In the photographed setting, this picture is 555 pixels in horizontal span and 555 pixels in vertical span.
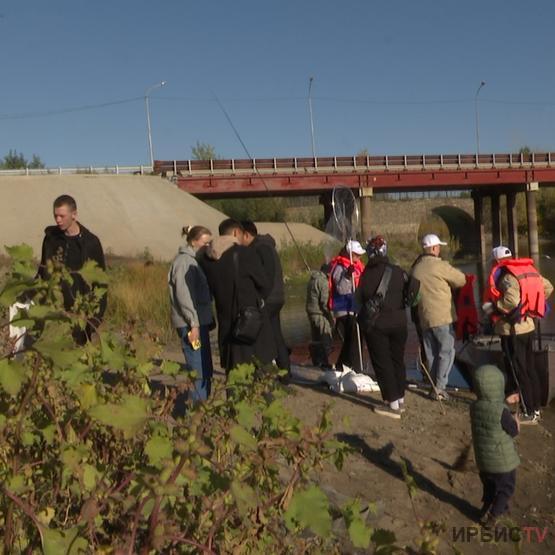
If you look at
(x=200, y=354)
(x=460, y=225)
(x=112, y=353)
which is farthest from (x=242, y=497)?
(x=460, y=225)

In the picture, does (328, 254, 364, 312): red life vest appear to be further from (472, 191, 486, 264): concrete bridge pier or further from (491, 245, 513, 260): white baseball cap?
(472, 191, 486, 264): concrete bridge pier

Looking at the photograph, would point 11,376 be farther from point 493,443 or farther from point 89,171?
point 89,171

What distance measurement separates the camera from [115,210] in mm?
53375

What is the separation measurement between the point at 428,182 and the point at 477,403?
55.7 m

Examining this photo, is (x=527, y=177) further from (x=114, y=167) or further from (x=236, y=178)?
(x=114, y=167)

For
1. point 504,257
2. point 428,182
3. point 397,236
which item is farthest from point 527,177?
point 504,257

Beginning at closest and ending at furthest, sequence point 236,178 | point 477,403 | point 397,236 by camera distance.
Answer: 1. point 477,403
2. point 236,178
3. point 397,236

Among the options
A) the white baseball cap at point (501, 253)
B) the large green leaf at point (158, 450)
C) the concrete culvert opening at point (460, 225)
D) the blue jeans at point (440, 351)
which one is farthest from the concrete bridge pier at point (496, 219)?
the large green leaf at point (158, 450)

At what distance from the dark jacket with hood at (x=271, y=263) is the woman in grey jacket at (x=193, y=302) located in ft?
1.75

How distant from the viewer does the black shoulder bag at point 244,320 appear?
680 cm

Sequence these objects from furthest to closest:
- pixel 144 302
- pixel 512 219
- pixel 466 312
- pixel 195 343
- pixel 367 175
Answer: pixel 512 219, pixel 367 175, pixel 144 302, pixel 466 312, pixel 195 343

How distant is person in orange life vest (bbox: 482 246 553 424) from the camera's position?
799cm

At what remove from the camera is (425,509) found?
5879 millimetres

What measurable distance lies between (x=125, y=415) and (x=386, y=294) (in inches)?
236
